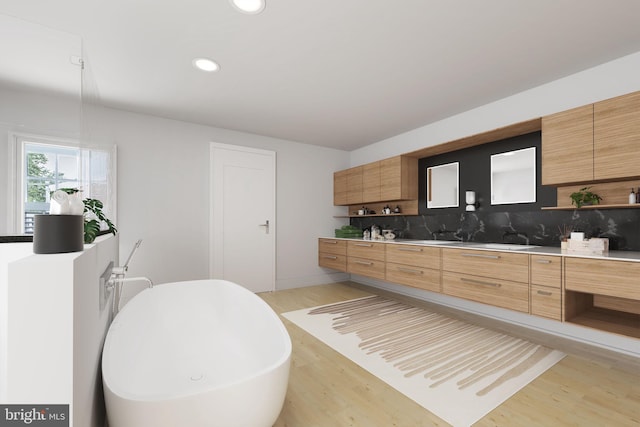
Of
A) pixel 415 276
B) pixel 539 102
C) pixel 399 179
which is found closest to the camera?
pixel 539 102

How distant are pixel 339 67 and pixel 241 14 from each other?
0.90 meters

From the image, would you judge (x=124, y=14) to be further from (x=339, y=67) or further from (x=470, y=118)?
(x=470, y=118)

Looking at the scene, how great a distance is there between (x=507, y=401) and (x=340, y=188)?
3.67 meters

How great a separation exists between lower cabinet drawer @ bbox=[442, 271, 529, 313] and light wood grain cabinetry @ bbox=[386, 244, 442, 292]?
13cm

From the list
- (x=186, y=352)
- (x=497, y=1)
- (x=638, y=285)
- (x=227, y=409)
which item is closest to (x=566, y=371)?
(x=638, y=285)

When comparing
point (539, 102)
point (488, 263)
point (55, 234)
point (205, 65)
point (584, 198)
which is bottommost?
point (488, 263)

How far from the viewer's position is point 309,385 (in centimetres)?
186

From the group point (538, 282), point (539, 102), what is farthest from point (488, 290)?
point (539, 102)

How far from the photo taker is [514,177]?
2961 millimetres

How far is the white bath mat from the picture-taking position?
1.72 metres

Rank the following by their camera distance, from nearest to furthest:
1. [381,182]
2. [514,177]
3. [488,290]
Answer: [488,290]
[514,177]
[381,182]

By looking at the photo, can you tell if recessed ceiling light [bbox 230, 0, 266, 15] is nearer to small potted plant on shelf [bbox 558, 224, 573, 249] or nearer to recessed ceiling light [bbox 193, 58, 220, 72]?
recessed ceiling light [bbox 193, 58, 220, 72]

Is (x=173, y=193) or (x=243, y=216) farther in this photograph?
(x=243, y=216)

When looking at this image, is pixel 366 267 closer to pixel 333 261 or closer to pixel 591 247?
pixel 333 261
